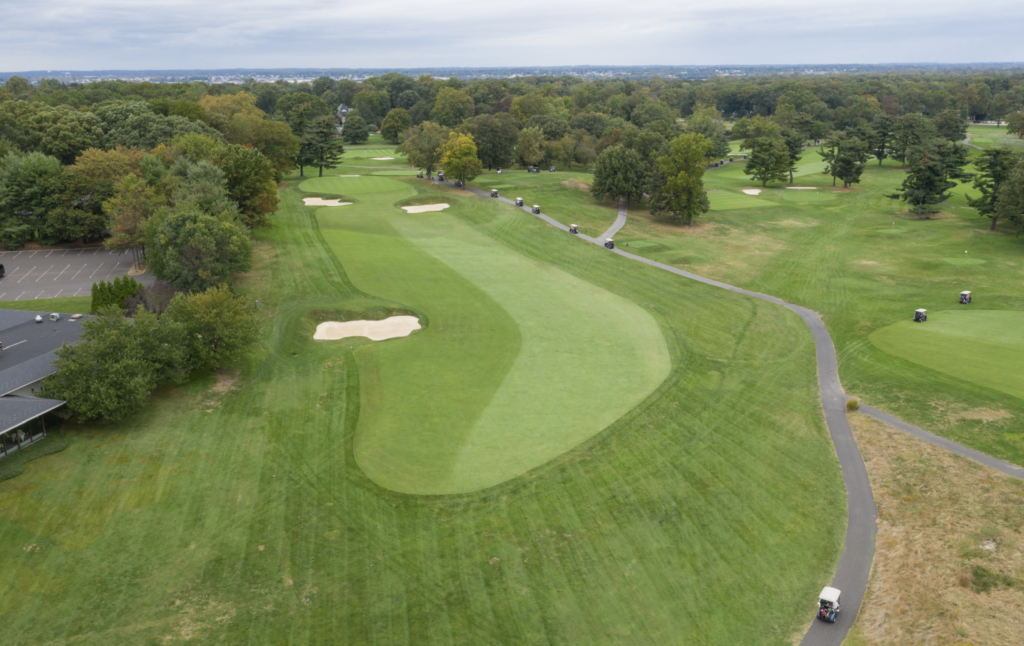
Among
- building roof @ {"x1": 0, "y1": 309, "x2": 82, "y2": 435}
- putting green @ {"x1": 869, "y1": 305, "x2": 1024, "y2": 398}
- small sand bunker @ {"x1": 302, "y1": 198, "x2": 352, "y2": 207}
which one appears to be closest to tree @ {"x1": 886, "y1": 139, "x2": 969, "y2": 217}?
putting green @ {"x1": 869, "y1": 305, "x2": 1024, "y2": 398}

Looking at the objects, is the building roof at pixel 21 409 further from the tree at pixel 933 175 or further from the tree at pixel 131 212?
the tree at pixel 933 175

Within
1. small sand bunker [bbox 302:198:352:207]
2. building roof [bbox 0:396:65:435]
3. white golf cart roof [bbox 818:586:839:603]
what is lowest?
white golf cart roof [bbox 818:586:839:603]

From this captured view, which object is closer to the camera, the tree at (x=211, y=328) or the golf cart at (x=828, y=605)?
the golf cart at (x=828, y=605)

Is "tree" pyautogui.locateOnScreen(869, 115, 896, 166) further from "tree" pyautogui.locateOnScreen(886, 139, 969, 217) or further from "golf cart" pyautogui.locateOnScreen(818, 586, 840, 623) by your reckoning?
"golf cart" pyautogui.locateOnScreen(818, 586, 840, 623)

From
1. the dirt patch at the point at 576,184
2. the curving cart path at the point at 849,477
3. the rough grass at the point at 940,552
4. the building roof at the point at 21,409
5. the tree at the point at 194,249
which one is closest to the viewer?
the rough grass at the point at 940,552

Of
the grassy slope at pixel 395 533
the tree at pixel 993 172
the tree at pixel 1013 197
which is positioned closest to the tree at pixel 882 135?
the tree at pixel 993 172

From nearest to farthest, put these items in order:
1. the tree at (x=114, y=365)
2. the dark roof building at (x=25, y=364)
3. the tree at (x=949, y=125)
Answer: the dark roof building at (x=25, y=364)
the tree at (x=114, y=365)
the tree at (x=949, y=125)

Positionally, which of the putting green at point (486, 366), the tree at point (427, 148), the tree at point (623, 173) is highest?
the tree at point (427, 148)
